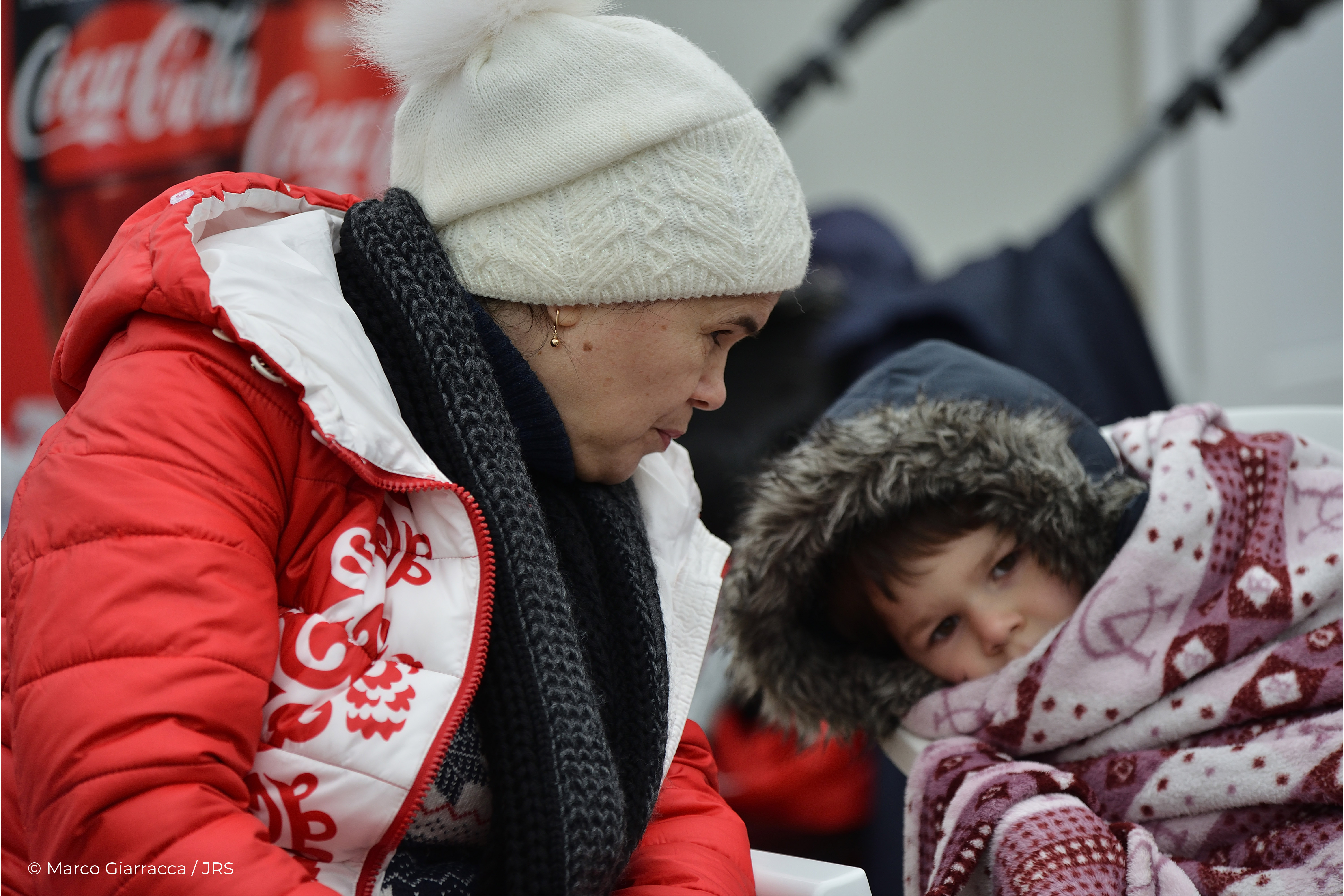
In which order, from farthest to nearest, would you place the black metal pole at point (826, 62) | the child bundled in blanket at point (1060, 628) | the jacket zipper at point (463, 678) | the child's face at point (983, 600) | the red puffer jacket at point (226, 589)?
the black metal pole at point (826, 62) → the child's face at point (983, 600) → the child bundled in blanket at point (1060, 628) → the jacket zipper at point (463, 678) → the red puffer jacket at point (226, 589)

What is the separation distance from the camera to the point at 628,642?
946 mm

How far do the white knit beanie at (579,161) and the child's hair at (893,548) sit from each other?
42cm

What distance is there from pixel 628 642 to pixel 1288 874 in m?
0.59

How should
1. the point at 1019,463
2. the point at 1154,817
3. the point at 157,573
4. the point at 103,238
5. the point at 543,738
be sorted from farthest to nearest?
the point at 103,238, the point at 1019,463, the point at 1154,817, the point at 543,738, the point at 157,573

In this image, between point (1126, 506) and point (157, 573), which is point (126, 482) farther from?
point (1126, 506)

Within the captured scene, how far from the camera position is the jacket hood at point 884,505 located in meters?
1.23

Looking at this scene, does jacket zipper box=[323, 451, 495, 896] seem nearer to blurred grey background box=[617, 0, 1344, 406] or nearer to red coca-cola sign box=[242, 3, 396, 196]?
red coca-cola sign box=[242, 3, 396, 196]

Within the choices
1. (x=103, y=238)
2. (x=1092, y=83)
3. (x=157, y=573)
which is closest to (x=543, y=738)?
(x=157, y=573)

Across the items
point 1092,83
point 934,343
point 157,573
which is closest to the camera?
point 157,573

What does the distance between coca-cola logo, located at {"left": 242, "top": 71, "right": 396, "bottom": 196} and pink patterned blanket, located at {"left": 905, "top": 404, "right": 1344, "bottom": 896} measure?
5.24 ft

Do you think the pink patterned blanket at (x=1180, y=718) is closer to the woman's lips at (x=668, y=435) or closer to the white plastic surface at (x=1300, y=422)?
the white plastic surface at (x=1300, y=422)

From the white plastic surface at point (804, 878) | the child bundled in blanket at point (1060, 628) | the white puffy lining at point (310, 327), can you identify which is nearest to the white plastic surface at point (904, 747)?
the child bundled in blanket at point (1060, 628)

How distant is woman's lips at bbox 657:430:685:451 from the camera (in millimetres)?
996

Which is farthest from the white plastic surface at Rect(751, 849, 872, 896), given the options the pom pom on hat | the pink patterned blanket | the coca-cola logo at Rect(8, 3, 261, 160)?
the coca-cola logo at Rect(8, 3, 261, 160)
